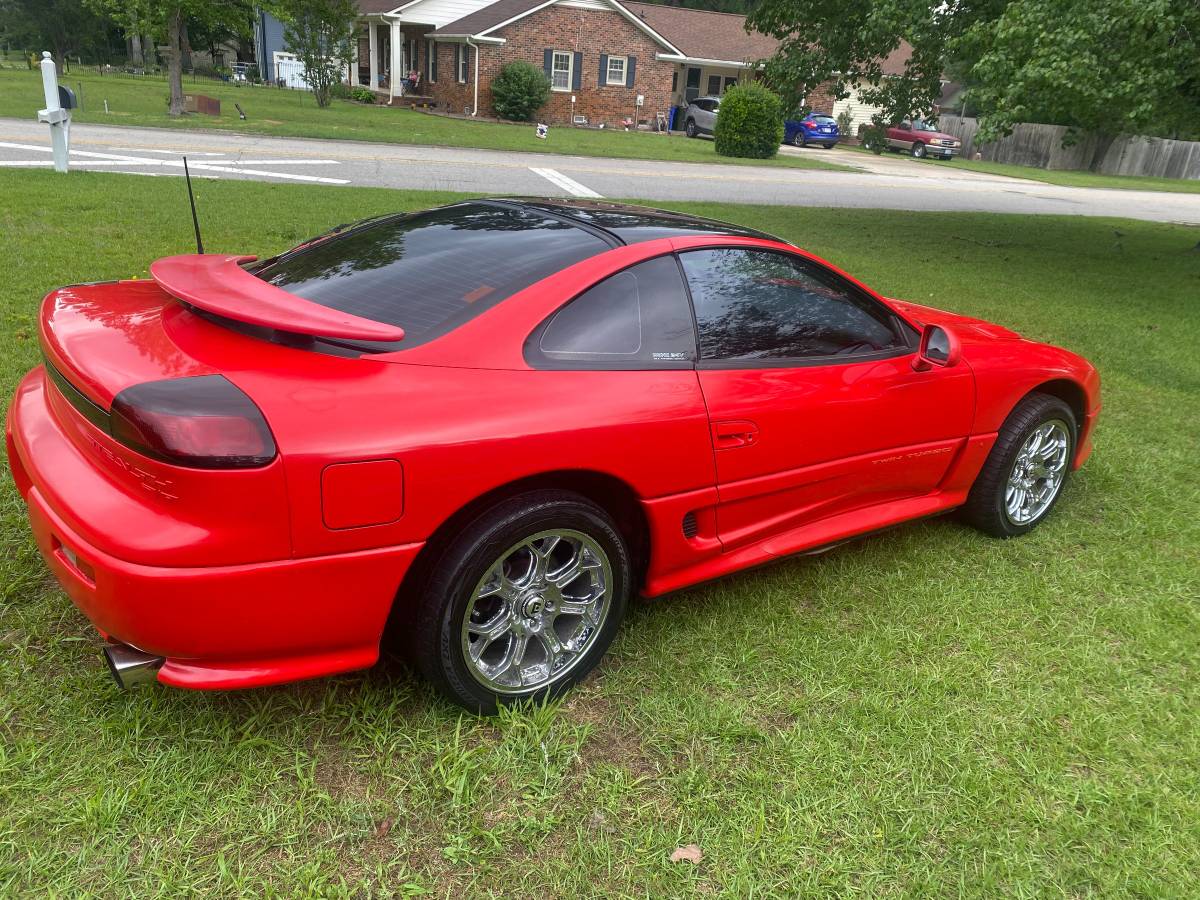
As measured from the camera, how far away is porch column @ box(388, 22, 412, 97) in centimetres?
3550

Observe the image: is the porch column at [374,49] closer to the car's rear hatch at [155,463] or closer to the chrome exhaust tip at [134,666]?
the car's rear hatch at [155,463]

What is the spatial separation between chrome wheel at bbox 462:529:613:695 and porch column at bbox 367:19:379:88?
40.8 meters

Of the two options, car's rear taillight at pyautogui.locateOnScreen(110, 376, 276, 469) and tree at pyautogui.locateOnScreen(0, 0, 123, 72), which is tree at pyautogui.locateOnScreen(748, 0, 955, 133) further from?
tree at pyautogui.locateOnScreen(0, 0, 123, 72)

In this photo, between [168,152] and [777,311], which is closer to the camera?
[777,311]

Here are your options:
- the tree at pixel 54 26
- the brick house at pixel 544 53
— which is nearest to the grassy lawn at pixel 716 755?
the brick house at pixel 544 53

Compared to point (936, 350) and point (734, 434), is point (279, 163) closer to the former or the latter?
point (936, 350)

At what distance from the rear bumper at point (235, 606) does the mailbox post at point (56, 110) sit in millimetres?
10646

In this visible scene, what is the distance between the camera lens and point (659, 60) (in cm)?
3538

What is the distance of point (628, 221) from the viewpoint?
3219 mm

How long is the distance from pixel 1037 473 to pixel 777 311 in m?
1.85

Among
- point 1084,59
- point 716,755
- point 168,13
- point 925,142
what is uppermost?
point 168,13

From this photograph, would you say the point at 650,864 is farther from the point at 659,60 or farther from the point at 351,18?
the point at 659,60

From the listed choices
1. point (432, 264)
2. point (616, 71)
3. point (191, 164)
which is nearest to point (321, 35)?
point (616, 71)

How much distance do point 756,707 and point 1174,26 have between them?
944 cm
